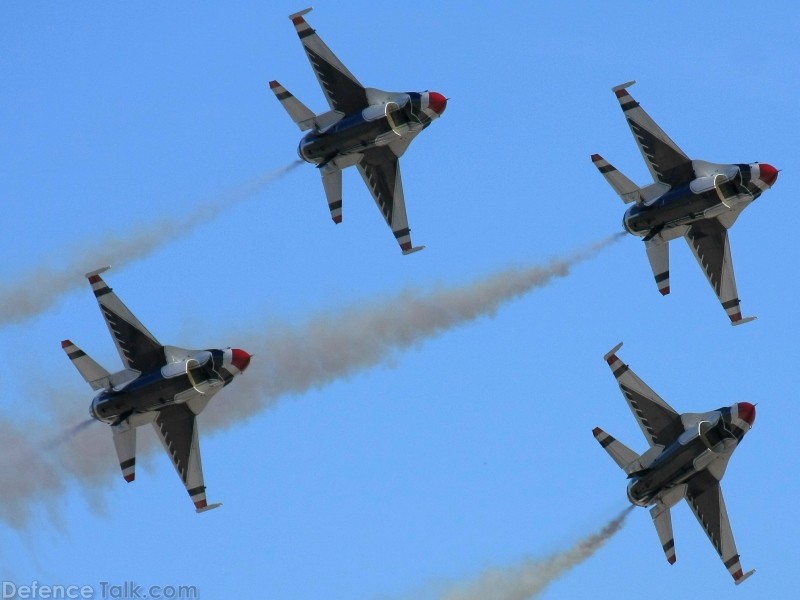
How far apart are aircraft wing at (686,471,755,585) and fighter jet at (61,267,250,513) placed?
24448 mm

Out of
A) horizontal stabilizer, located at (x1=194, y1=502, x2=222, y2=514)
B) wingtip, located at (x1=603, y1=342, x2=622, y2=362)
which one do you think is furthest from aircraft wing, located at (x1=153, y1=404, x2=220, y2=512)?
wingtip, located at (x1=603, y1=342, x2=622, y2=362)

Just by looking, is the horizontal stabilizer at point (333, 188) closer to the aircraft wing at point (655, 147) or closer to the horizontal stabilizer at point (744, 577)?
the aircraft wing at point (655, 147)

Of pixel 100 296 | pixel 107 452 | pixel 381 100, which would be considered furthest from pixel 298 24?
pixel 107 452

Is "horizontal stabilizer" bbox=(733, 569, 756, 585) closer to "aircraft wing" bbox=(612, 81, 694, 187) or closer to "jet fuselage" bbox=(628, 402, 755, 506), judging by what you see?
"jet fuselage" bbox=(628, 402, 755, 506)

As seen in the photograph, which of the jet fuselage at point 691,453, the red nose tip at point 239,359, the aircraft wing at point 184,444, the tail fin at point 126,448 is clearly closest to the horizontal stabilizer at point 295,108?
the red nose tip at point 239,359

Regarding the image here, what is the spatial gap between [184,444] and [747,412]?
28.2 m

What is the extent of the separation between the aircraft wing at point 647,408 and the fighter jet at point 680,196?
18.0 feet

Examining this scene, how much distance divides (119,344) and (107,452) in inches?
251

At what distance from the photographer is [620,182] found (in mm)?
92562

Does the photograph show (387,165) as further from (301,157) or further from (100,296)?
(100,296)

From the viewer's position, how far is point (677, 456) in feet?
288

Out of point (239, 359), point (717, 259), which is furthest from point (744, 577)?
point (239, 359)

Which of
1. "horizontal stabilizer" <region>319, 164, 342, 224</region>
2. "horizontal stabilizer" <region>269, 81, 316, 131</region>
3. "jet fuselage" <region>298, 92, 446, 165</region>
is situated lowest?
"horizontal stabilizer" <region>319, 164, 342, 224</region>

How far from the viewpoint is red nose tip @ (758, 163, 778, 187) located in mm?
90812
